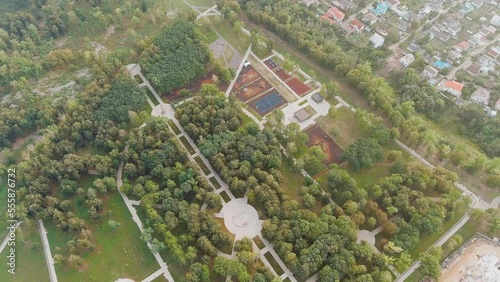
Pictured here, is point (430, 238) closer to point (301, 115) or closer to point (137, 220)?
point (301, 115)

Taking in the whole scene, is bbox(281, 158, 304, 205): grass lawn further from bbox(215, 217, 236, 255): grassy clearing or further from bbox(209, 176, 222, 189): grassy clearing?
bbox(215, 217, 236, 255): grassy clearing

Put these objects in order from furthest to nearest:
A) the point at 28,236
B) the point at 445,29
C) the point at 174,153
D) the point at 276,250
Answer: the point at 445,29 → the point at 174,153 → the point at 28,236 → the point at 276,250

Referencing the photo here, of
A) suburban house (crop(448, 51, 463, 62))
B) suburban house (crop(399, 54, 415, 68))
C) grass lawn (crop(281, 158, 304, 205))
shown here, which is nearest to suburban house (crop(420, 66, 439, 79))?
suburban house (crop(399, 54, 415, 68))

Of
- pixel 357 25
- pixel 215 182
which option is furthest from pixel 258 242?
pixel 357 25

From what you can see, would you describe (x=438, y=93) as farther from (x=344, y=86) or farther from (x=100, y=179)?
(x=100, y=179)

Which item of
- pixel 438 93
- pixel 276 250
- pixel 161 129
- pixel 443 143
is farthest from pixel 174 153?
pixel 438 93

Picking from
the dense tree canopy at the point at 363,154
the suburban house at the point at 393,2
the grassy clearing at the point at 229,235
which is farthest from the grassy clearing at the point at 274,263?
the suburban house at the point at 393,2
